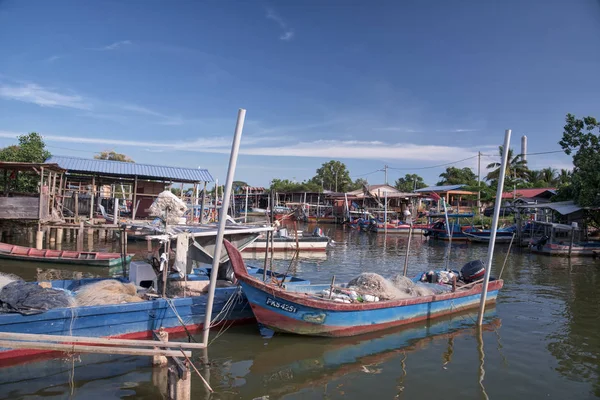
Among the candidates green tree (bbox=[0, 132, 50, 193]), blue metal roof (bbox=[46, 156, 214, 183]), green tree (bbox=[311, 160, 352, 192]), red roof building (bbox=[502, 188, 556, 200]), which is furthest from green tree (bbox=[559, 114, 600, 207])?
green tree (bbox=[311, 160, 352, 192])

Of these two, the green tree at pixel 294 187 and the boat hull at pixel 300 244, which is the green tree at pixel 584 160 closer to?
the boat hull at pixel 300 244

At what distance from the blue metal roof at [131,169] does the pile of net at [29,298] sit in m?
16.2

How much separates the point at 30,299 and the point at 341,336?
20.4ft

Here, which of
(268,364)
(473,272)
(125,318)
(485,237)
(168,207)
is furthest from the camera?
(485,237)

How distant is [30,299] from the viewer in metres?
7.35

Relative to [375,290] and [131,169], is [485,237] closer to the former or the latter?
[375,290]

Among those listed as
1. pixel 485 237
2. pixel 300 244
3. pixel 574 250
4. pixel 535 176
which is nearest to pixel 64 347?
pixel 300 244

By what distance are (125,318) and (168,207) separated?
244cm

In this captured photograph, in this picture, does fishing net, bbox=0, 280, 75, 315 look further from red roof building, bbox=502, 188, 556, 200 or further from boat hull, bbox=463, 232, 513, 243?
red roof building, bbox=502, 188, 556, 200

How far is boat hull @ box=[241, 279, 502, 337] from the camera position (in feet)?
27.6

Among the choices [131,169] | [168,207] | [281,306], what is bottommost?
[281,306]

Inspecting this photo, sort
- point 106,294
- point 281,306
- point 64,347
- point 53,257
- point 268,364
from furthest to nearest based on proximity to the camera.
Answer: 1. point 53,257
2. point 281,306
3. point 106,294
4. point 268,364
5. point 64,347

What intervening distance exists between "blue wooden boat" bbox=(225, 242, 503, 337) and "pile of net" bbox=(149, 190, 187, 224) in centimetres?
139

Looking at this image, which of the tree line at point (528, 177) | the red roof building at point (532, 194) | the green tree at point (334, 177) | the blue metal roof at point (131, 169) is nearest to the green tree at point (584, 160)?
the tree line at point (528, 177)
